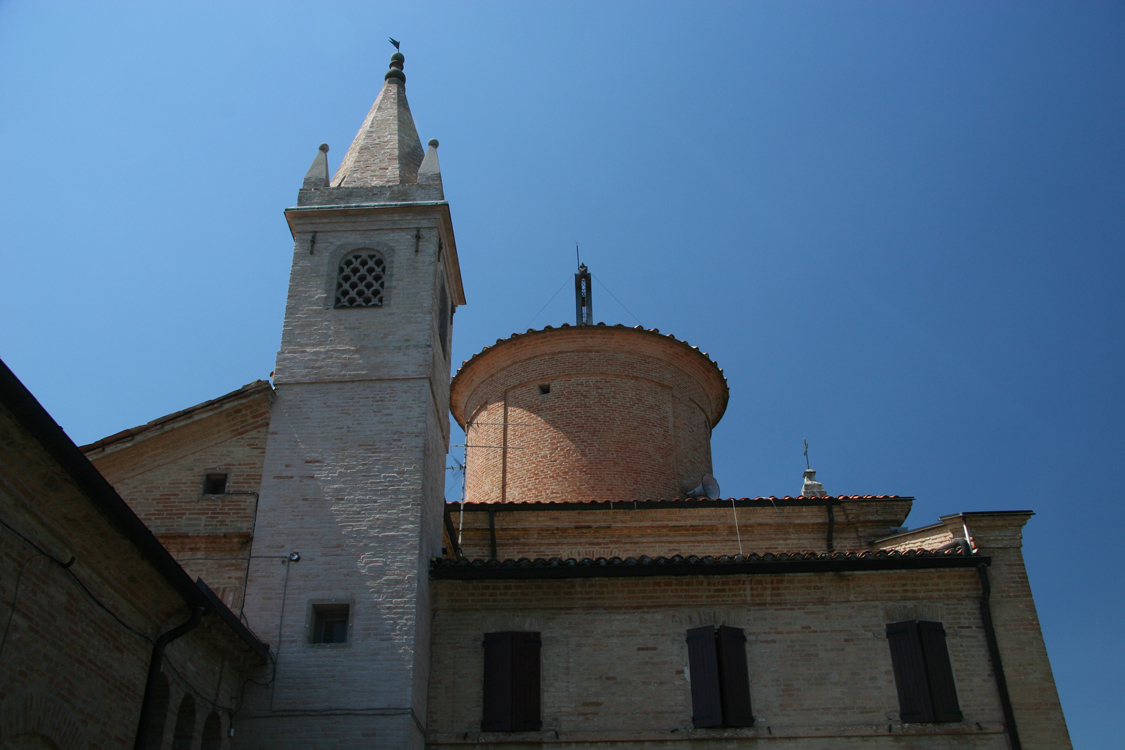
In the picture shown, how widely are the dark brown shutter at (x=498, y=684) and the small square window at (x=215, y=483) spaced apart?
12.5ft

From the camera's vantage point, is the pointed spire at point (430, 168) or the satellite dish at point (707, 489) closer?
the pointed spire at point (430, 168)

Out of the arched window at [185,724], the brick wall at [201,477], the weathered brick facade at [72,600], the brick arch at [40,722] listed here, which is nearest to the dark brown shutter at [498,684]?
the brick wall at [201,477]

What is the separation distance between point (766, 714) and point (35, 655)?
26.0ft

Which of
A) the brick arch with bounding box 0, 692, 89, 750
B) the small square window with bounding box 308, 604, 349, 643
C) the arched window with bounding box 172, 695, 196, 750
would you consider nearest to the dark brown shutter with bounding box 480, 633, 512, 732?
the small square window with bounding box 308, 604, 349, 643

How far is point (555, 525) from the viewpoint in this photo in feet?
48.5

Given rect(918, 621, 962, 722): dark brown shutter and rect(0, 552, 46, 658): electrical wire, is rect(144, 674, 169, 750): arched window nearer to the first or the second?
rect(0, 552, 46, 658): electrical wire

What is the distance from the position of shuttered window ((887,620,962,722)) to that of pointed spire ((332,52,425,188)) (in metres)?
9.50

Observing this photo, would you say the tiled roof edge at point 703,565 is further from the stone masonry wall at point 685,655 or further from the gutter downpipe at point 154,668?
the gutter downpipe at point 154,668

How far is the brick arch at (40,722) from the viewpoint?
615cm

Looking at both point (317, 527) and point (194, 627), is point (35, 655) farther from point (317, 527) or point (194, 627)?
point (317, 527)

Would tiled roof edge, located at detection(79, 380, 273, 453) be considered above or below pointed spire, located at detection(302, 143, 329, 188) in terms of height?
below

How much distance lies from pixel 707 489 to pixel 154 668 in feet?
35.5

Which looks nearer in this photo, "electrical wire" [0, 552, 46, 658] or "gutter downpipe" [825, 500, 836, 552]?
"electrical wire" [0, 552, 46, 658]

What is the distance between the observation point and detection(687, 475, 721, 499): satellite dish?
55.3ft
